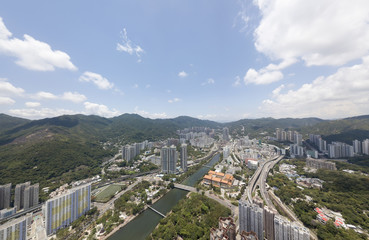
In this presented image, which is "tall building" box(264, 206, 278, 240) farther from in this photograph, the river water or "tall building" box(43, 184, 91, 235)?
"tall building" box(43, 184, 91, 235)

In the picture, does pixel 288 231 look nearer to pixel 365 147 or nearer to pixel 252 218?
pixel 252 218

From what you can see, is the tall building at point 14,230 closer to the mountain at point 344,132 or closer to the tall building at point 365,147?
the tall building at point 365,147

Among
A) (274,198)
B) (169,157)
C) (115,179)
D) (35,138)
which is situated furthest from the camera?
(35,138)

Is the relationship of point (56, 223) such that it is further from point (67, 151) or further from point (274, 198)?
point (274, 198)

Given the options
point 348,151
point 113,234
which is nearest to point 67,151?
point 113,234

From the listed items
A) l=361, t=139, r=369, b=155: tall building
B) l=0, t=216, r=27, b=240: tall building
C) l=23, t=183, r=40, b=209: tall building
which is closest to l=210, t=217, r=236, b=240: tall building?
l=0, t=216, r=27, b=240: tall building

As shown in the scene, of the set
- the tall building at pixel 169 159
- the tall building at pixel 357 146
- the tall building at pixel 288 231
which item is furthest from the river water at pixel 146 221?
the tall building at pixel 357 146
